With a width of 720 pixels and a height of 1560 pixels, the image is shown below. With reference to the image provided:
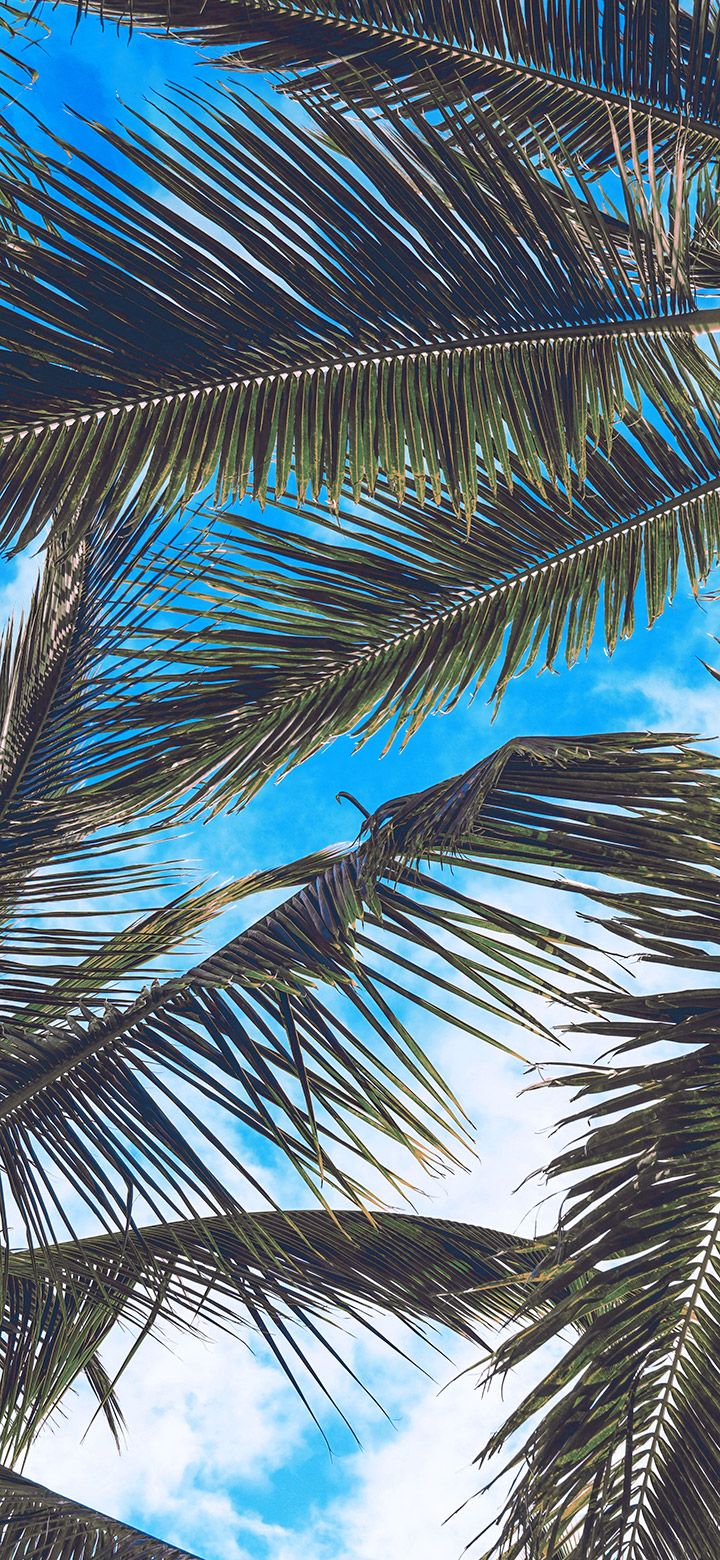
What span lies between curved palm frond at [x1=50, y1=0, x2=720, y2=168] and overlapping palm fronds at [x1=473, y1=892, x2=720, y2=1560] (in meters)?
2.43

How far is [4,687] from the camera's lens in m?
3.57

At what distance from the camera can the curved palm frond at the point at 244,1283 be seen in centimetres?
310

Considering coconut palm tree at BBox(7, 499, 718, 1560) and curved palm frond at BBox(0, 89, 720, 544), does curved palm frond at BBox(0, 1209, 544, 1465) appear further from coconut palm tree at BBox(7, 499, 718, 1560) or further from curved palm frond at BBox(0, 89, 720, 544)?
curved palm frond at BBox(0, 89, 720, 544)

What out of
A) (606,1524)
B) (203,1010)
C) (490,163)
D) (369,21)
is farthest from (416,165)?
(606,1524)

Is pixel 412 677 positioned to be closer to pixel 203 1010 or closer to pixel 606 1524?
pixel 203 1010

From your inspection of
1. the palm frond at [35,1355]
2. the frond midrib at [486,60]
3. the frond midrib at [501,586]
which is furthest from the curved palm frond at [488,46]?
the palm frond at [35,1355]

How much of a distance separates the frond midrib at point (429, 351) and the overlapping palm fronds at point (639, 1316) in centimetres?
128

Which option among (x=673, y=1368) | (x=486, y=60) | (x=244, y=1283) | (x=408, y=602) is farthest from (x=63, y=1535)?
(x=486, y=60)

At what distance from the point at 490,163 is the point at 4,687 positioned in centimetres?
189

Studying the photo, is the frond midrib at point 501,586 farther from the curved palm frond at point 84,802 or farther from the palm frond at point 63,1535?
the palm frond at point 63,1535

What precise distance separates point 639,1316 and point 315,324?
5.94ft

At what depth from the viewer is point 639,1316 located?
181 cm

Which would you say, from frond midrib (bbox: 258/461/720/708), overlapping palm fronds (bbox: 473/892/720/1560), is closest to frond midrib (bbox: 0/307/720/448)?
frond midrib (bbox: 258/461/720/708)

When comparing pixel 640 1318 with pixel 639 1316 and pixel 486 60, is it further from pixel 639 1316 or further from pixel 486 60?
pixel 486 60
